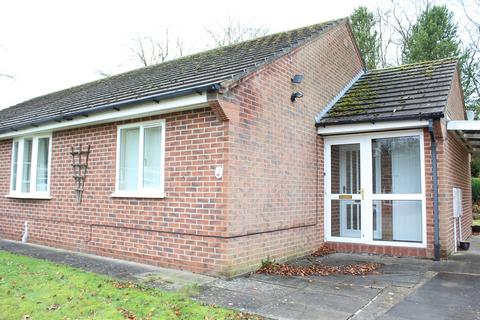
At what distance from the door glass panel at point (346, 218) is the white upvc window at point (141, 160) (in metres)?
4.27

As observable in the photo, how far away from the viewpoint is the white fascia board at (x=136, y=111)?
653 centimetres

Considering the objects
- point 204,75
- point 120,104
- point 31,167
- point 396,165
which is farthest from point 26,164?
point 396,165

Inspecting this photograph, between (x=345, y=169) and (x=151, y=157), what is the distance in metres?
4.48

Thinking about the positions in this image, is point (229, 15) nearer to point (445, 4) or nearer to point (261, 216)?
point (445, 4)

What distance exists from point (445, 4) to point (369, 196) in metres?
23.3

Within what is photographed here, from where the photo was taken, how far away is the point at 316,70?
9.77m

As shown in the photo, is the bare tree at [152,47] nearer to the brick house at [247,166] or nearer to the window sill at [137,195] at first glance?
the brick house at [247,166]

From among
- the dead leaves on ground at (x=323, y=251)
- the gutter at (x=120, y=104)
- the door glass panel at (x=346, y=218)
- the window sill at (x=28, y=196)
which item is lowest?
the dead leaves on ground at (x=323, y=251)

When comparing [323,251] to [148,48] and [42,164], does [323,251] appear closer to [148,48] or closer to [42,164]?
[42,164]

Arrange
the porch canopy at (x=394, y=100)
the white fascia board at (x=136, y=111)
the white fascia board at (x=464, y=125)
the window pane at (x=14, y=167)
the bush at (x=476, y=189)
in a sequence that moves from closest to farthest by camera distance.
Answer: the white fascia board at (x=136, y=111) < the porch canopy at (x=394, y=100) < the white fascia board at (x=464, y=125) < the window pane at (x=14, y=167) < the bush at (x=476, y=189)

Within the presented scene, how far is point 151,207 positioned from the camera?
296 inches

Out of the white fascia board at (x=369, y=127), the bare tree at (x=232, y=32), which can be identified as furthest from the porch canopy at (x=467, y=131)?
the bare tree at (x=232, y=32)

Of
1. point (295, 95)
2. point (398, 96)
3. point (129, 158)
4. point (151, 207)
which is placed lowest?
point (151, 207)

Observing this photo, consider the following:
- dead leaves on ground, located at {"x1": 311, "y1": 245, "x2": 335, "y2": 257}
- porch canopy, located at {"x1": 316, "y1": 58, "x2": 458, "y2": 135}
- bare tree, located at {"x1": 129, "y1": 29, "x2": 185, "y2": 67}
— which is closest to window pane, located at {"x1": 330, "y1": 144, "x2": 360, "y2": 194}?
porch canopy, located at {"x1": 316, "y1": 58, "x2": 458, "y2": 135}
